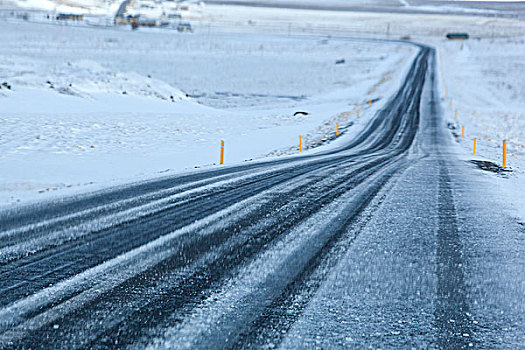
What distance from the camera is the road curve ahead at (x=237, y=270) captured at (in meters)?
4.68

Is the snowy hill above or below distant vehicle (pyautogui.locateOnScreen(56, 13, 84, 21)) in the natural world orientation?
above

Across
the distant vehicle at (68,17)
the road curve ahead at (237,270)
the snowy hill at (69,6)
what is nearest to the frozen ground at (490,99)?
the road curve ahead at (237,270)

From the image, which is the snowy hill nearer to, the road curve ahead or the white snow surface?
the white snow surface

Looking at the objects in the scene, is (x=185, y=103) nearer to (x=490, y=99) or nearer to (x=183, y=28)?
(x=490, y=99)

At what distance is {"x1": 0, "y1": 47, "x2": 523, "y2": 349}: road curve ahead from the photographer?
4.68m

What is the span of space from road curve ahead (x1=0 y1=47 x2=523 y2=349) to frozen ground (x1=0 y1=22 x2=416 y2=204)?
10.5 ft

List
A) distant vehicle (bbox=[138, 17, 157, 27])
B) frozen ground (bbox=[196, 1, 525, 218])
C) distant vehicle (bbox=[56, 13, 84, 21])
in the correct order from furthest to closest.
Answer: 1. distant vehicle (bbox=[138, 17, 157, 27])
2. distant vehicle (bbox=[56, 13, 84, 21])
3. frozen ground (bbox=[196, 1, 525, 218])

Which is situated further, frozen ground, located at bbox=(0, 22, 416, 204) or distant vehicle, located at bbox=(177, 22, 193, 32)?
distant vehicle, located at bbox=(177, 22, 193, 32)

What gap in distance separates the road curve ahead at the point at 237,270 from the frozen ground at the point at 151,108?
3.21 meters

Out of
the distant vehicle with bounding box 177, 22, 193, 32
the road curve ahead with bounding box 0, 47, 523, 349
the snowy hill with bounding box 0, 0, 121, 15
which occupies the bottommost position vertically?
the road curve ahead with bounding box 0, 47, 523, 349

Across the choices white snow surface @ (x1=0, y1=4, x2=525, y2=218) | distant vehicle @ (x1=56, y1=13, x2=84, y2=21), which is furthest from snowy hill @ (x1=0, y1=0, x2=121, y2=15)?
white snow surface @ (x1=0, y1=4, x2=525, y2=218)

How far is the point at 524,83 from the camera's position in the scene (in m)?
53.6

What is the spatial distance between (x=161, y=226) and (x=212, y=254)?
164cm

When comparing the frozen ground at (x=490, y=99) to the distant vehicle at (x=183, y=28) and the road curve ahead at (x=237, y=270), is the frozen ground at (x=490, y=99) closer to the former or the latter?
the road curve ahead at (x=237, y=270)
